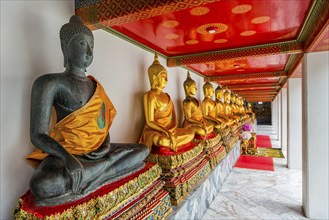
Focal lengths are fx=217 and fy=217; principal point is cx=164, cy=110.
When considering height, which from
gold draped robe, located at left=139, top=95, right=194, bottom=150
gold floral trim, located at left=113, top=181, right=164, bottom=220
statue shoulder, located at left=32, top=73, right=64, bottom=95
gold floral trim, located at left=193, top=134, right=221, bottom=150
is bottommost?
gold floral trim, located at left=113, top=181, right=164, bottom=220

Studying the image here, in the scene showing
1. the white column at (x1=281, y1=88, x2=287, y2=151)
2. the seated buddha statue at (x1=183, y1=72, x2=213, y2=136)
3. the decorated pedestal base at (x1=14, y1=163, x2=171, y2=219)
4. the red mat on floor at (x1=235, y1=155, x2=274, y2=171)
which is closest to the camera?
the decorated pedestal base at (x1=14, y1=163, x2=171, y2=219)

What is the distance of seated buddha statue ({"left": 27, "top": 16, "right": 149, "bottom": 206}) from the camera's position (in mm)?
1389

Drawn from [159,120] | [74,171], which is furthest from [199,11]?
[74,171]

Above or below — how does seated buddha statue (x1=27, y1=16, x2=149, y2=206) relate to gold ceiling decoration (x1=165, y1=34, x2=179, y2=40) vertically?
below

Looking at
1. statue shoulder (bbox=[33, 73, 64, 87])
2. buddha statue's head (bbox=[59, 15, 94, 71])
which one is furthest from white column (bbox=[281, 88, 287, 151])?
statue shoulder (bbox=[33, 73, 64, 87])

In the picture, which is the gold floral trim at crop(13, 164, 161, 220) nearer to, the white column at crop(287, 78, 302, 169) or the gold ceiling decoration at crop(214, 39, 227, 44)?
the gold ceiling decoration at crop(214, 39, 227, 44)

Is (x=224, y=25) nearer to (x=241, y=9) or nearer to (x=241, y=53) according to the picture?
(x=241, y=9)

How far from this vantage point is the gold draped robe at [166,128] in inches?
111

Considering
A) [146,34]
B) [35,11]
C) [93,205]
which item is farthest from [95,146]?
[146,34]

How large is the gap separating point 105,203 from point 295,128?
5.59m

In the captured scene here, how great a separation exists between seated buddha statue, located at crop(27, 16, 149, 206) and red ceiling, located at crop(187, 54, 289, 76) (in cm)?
343

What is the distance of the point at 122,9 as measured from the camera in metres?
1.76

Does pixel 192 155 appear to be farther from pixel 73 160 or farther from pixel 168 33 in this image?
pixel 73 160

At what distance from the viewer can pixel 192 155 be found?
305cm
